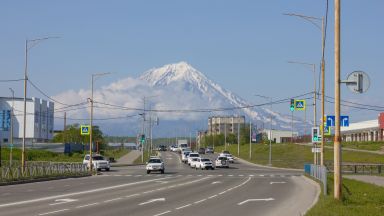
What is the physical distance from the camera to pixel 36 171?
49094 mm

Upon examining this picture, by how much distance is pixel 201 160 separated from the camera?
257 feet

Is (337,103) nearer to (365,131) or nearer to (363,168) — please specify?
(363,168)

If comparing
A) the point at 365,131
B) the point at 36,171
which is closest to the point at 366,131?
the point at 365,131

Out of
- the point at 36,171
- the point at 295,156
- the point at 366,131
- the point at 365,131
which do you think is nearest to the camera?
the point at 36,171

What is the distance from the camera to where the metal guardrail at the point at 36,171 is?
143ft

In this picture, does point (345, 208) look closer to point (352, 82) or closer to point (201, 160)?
point (352, 82)

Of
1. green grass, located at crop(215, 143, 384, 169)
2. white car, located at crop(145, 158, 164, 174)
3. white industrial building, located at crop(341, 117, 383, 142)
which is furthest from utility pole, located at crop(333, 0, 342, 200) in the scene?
white industrial building, located at crop(341, 117, 383, 142)

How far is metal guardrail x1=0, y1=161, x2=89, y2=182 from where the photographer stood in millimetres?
43594

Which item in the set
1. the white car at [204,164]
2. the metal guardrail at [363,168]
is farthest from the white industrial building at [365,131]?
the white car at [204,164]

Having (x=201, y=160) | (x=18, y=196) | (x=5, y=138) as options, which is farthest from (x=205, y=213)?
(x=5, y=138)

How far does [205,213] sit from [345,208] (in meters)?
4.58

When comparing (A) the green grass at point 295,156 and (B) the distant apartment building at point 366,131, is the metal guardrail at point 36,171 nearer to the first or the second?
(A) the green grass at point 295,156

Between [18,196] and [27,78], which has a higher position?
[27,78]

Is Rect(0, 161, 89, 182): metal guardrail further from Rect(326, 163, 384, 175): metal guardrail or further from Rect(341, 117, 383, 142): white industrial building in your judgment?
Rect(341, 117, 383, 142): white industrial building
